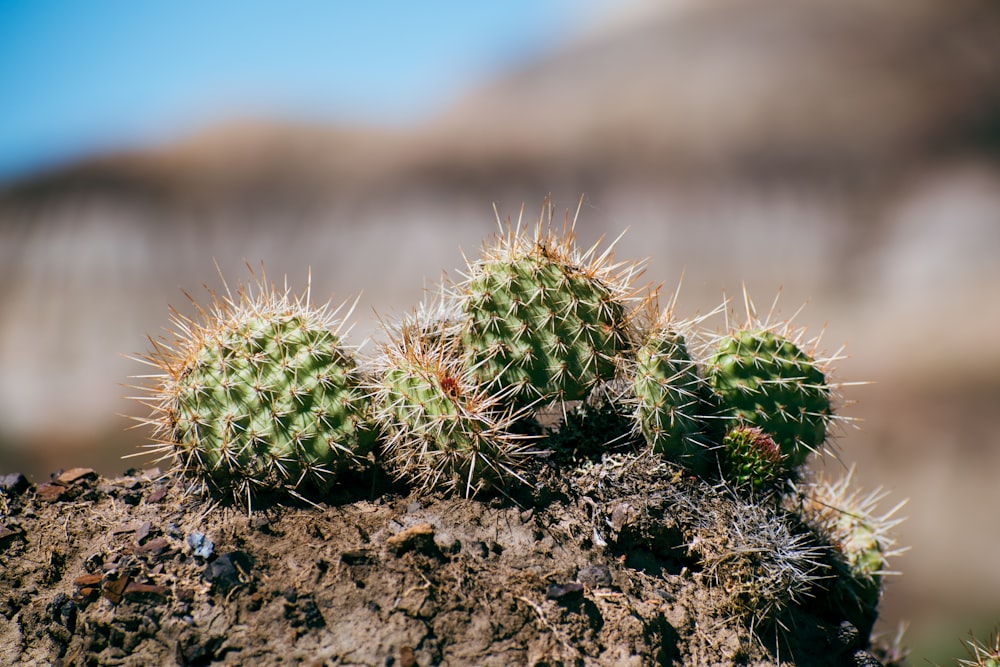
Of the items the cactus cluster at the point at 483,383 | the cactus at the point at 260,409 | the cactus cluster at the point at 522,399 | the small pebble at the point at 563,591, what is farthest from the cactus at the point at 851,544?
the cactus at the point at 260,409

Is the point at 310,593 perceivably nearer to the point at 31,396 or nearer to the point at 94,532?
the point at 94,532

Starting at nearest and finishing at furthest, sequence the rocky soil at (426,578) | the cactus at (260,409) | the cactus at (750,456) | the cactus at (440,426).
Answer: the rocky soil at (426,578) → the cactus at (440,426) → the cactus at (260,409) → the cactus at (750,456)

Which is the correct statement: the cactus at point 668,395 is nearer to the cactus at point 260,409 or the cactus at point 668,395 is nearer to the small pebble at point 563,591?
the small pebble at point 563,591

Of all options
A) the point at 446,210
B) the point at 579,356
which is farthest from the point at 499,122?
the point at 579,356

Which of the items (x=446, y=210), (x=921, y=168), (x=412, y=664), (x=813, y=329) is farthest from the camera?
(x=446, y=210)

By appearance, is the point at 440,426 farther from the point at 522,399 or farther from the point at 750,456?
the point at 750,456

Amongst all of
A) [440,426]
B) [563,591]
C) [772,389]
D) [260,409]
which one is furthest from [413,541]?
[772,389]
